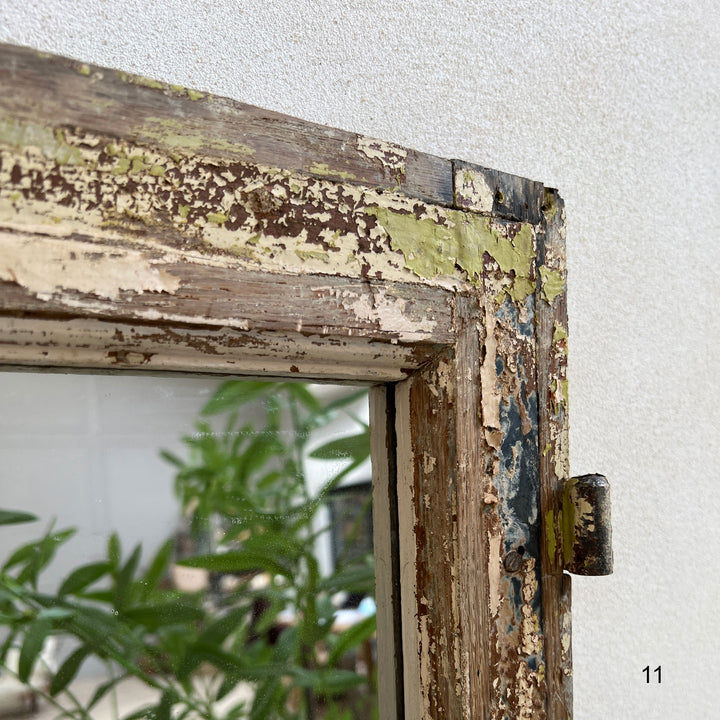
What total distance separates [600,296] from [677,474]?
0.19 meters

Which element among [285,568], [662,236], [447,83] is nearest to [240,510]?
[285,568]

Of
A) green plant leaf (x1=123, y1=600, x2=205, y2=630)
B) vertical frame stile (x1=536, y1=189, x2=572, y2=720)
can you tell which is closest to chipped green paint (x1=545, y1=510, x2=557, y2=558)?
vertical frame stile (x1=536, y1=189, x2=572, y2=720)

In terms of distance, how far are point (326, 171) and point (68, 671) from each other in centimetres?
28

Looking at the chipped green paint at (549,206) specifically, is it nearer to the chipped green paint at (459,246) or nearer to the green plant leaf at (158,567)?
the chipped green paint at (459,246)

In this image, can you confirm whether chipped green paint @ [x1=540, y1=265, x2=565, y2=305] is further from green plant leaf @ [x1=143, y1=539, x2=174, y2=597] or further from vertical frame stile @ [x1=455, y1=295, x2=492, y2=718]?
green plant leaf @ [x1=143, y1=539, x2=174, y2=597]

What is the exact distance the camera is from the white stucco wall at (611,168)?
0.49 meters

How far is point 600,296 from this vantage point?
1.96ft

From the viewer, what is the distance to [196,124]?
0.32 m

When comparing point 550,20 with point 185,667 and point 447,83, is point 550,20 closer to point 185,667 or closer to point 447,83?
point 447,83

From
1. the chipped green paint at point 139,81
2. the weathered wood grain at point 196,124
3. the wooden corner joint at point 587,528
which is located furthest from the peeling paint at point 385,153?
the wooden corner joint at point 587,528

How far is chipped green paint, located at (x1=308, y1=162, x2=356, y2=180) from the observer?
13.7 inches

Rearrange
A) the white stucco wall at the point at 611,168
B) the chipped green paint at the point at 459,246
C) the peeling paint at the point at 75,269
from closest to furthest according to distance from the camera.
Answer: the peeling paint at the point at 75,269 < the chipped green paint at the point at 459,246 < the white stucco wall at the point at 611,168

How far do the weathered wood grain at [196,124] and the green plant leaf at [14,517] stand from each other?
0.59ft

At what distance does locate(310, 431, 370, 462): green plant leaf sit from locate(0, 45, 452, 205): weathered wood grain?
16 centimetres
